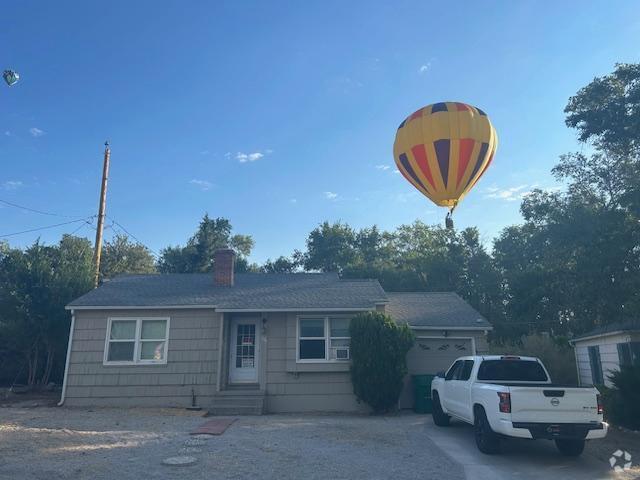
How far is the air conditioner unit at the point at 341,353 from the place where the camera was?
1426 centimetres

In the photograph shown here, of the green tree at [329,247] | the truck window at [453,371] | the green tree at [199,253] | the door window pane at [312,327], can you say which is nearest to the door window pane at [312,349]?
the door window pane at [312,327]

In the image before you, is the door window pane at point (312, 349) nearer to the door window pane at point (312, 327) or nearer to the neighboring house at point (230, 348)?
the neighboring house at point (230, 348)

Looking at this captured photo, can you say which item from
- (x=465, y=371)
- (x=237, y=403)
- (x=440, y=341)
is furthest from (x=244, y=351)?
(x=465, y=371)

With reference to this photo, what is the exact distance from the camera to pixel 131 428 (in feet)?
33.7

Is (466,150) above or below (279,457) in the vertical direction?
above

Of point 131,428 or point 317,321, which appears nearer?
point 131,428

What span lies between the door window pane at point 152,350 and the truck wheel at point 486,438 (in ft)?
31.5

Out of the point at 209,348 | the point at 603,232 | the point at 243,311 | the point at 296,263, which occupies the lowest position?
the point at 209,348

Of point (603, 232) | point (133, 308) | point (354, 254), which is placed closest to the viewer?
point (133, 308)

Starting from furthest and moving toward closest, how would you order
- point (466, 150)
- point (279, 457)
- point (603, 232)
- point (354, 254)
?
point (354, 254)
point (603, 232)
point (466, 150)
point (279, 457)

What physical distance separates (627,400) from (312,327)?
320 inches

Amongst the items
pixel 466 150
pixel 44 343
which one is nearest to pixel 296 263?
pixel 44 343

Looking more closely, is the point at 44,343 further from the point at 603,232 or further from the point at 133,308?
the point at 603,232

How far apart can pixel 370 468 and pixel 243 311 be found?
25.2ft
